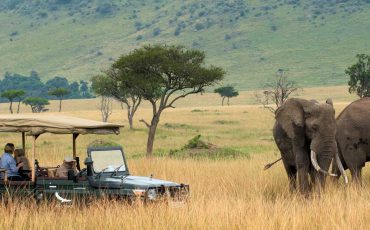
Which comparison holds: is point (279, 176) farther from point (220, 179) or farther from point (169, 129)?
point (169, 129)

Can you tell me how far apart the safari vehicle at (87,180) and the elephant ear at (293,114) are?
3874mm

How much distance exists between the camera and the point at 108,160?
42.7 ft

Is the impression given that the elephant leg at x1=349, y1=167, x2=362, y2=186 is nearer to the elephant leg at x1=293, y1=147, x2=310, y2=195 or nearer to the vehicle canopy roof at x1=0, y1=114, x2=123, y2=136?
the elephant leg at x1=293, y1=147, x2=310, y2=195

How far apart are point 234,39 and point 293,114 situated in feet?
515

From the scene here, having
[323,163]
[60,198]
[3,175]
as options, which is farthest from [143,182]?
[323,163]

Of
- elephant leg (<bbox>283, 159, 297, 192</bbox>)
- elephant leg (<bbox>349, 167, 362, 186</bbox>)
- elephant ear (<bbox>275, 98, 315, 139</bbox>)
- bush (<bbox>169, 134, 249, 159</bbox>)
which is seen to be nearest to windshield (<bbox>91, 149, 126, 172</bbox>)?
elephant ear (<bbox>275, 98, 315, 139</bbox>)

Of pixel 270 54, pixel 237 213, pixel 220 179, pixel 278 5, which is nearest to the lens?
pixel 237 213

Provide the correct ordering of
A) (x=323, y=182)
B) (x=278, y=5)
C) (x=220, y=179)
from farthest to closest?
(x=278, y=5), (x=220, y=179), (x=323, y=182)

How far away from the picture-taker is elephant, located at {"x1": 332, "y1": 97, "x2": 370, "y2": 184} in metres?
16.8

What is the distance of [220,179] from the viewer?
58.5 ft

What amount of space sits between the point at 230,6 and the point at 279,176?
172644mm

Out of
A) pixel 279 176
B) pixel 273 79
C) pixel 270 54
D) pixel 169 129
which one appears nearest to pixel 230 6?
pixel 270 54

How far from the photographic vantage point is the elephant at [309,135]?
15.2m

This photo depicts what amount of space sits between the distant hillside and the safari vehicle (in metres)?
128
